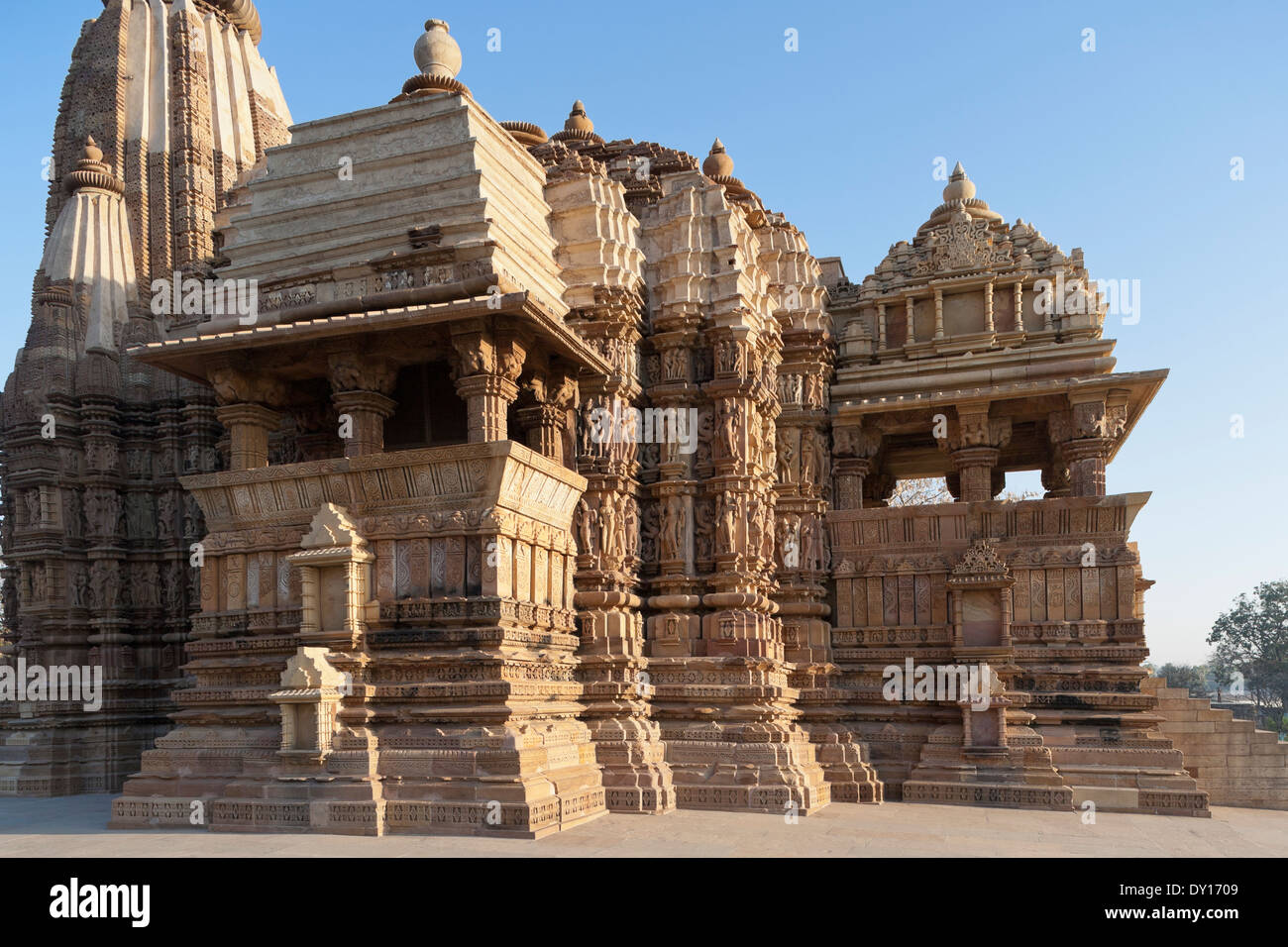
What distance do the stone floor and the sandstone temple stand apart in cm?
60

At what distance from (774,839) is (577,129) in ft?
46.3

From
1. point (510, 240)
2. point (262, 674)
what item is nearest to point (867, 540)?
point (510, 240)

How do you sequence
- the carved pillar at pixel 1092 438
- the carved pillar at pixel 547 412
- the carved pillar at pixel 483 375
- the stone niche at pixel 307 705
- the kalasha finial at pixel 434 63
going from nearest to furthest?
the stone niche at pixel 307 705, the carved pillar at pixel 483 375, the carved pillar at pixel 547 412, the kalasha finial at pixel 434 63, the carved pillar at pixel 1092 438

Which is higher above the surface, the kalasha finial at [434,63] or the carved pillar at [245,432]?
the kalasha finial at [434,63]

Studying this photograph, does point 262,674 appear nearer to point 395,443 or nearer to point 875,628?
point 395,443

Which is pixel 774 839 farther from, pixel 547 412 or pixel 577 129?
pixel 577 129

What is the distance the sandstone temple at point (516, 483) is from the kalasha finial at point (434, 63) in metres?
0.06

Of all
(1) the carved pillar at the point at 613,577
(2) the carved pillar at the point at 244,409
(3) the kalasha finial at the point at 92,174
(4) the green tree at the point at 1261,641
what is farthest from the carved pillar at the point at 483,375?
(4) the green tree at the point at 1261,641

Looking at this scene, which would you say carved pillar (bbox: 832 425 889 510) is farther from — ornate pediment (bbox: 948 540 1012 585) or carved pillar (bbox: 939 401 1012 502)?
ornate pediment (bbox: 948 540 1012 585)

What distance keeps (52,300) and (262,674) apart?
976 centimetres

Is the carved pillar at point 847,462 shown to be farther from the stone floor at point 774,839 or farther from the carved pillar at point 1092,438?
the stone floor at point 774,839

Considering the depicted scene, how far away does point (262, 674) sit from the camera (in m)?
13.3

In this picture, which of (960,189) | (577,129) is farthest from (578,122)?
(960,189)

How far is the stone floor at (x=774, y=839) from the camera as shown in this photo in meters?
10.6
